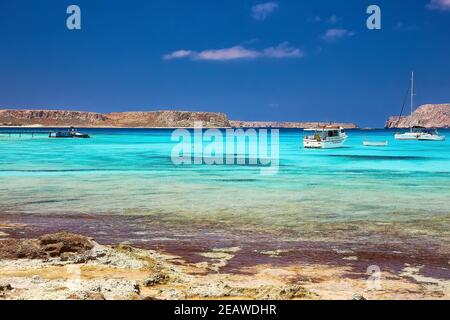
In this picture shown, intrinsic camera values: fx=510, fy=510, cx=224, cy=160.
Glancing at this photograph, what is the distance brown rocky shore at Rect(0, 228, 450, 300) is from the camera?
27.2ft

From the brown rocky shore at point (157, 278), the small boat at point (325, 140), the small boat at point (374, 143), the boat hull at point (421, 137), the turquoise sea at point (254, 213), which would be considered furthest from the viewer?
the boat hull at point (421, 137)

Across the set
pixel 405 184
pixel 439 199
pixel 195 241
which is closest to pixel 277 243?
pixel 195 241

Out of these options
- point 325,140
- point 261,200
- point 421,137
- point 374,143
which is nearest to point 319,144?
point 325,140

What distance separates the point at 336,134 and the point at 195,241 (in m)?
67.5

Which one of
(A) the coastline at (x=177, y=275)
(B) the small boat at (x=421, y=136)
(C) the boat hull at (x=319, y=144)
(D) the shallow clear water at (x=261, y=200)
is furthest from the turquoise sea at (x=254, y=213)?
(B) the small boat at (x=421, y=136)

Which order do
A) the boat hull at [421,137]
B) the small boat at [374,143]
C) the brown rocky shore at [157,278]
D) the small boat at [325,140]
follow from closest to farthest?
the brown rocky shore at [157,278] → the small boat at [325,140] → the small boat at [374,143] → the boat hull at [421,137]

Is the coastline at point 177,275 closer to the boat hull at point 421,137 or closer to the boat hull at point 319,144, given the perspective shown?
the boat hull at point 319,144

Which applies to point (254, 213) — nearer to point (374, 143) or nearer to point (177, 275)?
point (177, 275)

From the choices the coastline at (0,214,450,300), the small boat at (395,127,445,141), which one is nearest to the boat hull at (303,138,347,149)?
the small boat at (395,127,445,141)

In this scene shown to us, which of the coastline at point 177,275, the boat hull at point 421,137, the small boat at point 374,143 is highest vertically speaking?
the boat hull at point 421,137

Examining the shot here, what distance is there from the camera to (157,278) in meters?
9.12

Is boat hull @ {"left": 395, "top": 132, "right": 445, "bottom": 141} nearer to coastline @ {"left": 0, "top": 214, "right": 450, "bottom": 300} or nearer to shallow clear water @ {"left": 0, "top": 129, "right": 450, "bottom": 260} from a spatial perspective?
shallow clear water @ {"left": 0, "top": 129, "right": 450, "bottom": 260}

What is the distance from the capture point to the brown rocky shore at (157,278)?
829 centimetres
